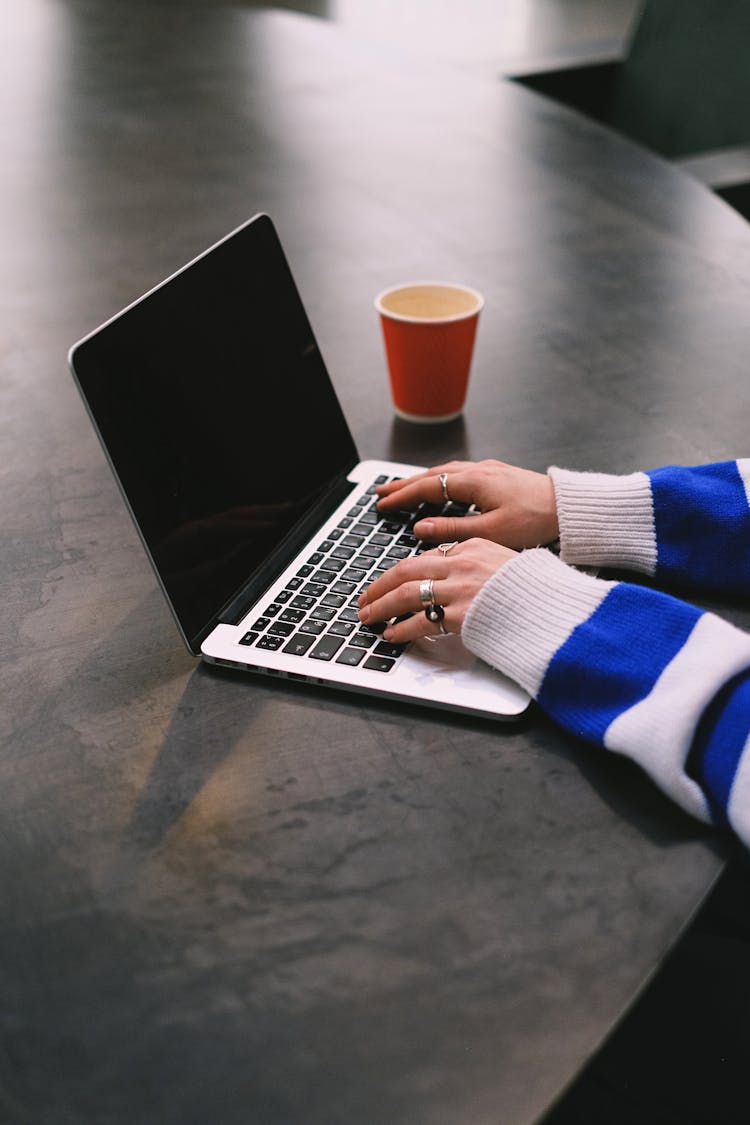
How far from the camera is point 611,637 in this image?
66 centimetres

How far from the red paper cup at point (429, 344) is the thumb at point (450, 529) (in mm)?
253

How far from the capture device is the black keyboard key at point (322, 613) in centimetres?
74

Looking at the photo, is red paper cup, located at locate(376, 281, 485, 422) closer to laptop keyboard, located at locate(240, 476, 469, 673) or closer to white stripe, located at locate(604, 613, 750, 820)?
laptop keyboard, located at locate(240, 476, 469, 673)

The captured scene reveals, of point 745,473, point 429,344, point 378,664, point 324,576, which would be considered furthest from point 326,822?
point 429,344

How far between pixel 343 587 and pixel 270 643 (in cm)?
9

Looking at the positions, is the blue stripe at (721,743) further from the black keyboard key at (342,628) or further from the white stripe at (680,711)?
the black keyboard key at (342,628)

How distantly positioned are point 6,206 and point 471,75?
3.50 feet

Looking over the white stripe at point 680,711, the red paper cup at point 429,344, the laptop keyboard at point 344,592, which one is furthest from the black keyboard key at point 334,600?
the red paper cup at point 429,344

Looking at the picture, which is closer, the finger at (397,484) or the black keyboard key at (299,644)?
the black keyboard key at (299,644)

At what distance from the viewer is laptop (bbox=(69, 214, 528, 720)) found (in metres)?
0.69

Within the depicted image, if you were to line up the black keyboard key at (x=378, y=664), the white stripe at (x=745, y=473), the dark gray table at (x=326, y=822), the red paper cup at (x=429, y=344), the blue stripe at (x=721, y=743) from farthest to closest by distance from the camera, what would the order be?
the red paper cup at (x=429, y=344)
the white stripe at (x=745, y=473)
the black keyboard key at (x=378, y=664)
the blue stripe at (x=721, y=743)
the dark gray table at (x=326, y=822)

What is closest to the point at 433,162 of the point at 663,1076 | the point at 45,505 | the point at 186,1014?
the point at 45,505

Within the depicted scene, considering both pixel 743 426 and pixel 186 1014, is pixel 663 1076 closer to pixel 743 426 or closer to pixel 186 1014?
pixel 186 1014

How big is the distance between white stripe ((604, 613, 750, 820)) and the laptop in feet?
0.25
